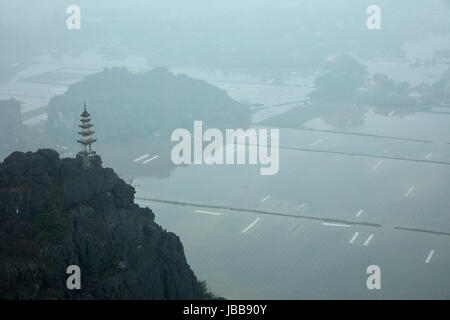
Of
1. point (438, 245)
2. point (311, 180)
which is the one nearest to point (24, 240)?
point (438, 245)

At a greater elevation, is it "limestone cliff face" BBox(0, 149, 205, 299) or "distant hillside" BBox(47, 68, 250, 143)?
"distant hillside" BBox(47, 68, 250, 143)

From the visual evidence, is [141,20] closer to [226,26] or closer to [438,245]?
[226,26]

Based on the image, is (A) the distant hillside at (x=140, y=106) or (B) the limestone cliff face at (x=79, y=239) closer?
(B) the limestone cliff face at (x=79, y=239)

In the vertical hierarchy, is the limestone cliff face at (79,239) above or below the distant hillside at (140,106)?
below

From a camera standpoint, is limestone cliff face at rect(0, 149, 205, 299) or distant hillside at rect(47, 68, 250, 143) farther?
distant hillside at rect(47, 68, 250, 143)
